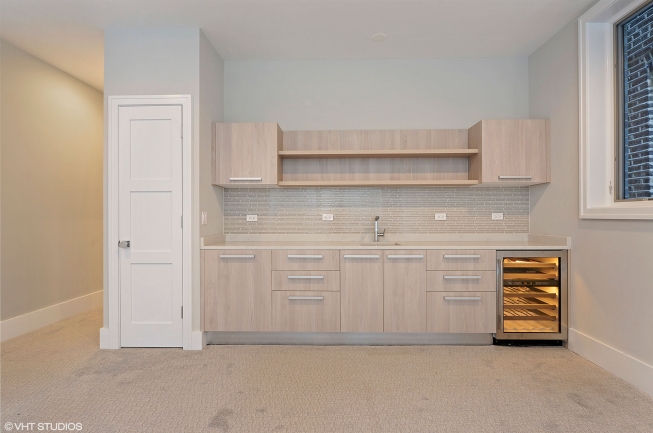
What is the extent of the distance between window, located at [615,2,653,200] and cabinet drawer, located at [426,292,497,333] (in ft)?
4.16

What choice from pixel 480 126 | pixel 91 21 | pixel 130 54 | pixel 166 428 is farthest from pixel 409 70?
pixel 166 428

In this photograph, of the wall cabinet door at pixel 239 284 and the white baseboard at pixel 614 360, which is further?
the wall cabinet door at pixel 239 284

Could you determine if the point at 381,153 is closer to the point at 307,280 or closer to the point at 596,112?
the point at 307,280

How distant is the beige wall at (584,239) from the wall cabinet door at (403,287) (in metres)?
1.25

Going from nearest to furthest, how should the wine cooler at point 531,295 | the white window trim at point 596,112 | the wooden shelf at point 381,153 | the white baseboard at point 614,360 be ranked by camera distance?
the white baseboard at point 614,360 < the white window trim at point 596,112 < the wine cooler at point 531,295 < the wooden shelf at point 381,153

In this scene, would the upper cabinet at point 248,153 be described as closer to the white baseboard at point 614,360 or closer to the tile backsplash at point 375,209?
the tile backsplash at point 375,209

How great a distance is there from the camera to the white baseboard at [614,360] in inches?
91.4

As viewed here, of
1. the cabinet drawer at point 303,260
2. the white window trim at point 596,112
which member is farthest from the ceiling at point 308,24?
the cabinet drawer at point 303,260

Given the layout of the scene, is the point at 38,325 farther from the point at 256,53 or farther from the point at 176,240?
the point at 256,53

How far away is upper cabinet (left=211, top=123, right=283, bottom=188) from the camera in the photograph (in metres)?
3.38

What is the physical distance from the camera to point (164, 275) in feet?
10.2

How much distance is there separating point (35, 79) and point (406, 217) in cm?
403

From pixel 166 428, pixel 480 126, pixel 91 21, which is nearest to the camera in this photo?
pixel 166 428

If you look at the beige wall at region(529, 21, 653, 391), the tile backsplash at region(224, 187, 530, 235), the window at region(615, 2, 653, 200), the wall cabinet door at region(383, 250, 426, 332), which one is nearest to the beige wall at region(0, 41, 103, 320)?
the tile backsplash at region(224, 187, 530, 235)
